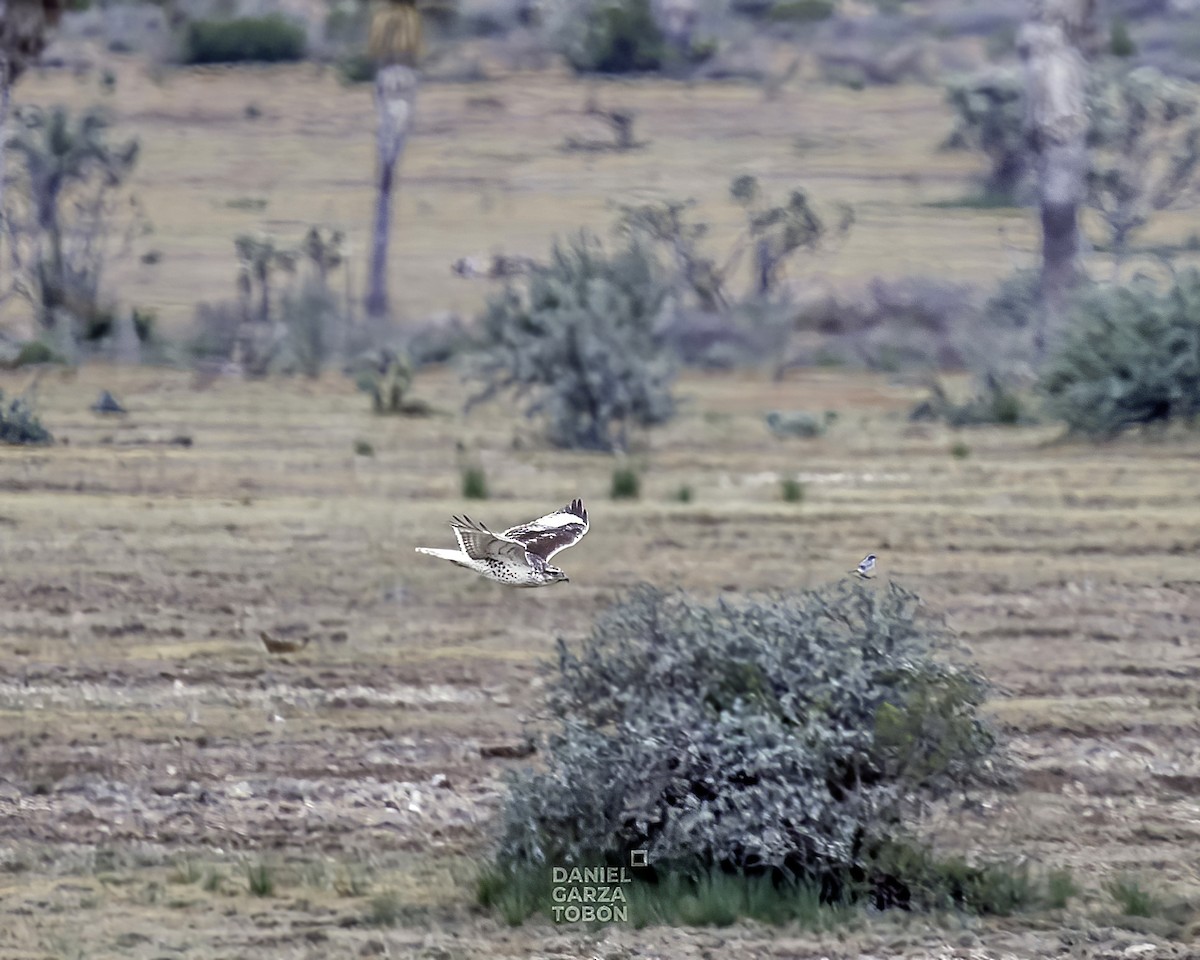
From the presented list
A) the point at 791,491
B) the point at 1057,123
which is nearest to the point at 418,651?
the point at 791,491

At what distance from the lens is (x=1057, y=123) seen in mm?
27281

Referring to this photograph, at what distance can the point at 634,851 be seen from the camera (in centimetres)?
624

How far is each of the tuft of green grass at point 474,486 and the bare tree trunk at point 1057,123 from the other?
40.3ft

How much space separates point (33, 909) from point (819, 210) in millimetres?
34885

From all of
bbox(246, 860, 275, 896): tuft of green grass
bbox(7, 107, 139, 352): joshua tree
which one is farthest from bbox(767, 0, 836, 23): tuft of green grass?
bbox(246, 860, 275, 896): tuft of green grass

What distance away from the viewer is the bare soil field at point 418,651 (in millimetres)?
6480

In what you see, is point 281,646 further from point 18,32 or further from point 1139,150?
point 1139,150

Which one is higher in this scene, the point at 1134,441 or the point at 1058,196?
Answer: the point at 1058,196

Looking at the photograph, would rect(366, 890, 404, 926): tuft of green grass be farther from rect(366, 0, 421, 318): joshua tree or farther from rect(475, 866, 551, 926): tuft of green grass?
rect(366, 0, 421, 318): joshua tree

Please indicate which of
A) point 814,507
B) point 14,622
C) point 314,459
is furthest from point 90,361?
point 14,622

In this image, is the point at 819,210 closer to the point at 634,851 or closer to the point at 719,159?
the point at 719,159

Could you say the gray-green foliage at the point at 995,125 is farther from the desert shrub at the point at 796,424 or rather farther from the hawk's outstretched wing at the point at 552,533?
the hawk's outstretched wing at the point at 552,533

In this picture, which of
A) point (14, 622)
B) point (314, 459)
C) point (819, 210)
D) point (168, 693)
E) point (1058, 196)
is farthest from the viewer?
point (819, 210)

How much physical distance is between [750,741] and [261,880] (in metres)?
1.68
